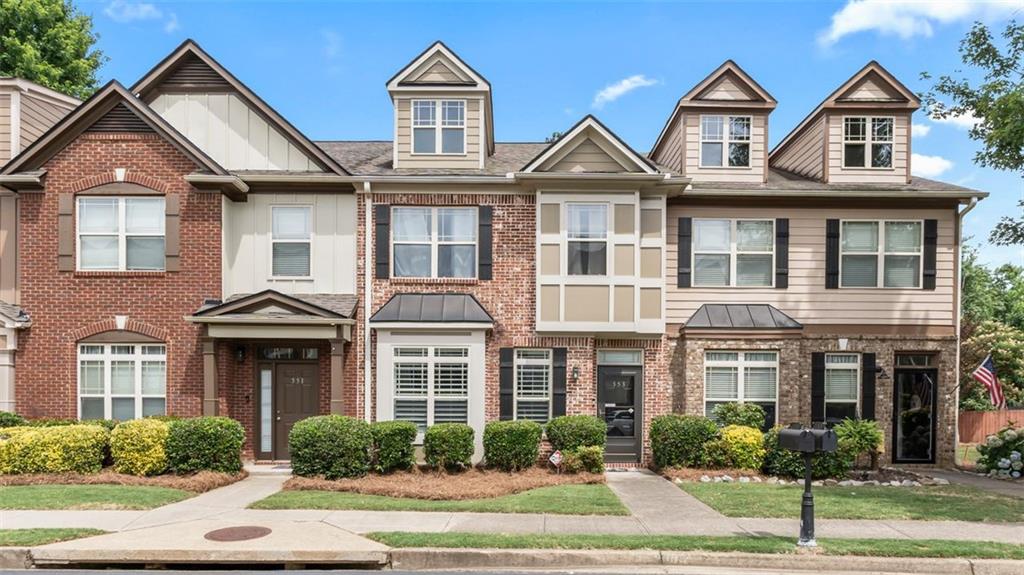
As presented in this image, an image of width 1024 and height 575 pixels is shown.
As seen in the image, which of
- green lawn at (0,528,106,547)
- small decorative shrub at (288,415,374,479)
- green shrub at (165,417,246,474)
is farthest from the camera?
green shrub at (165,417,246,474)

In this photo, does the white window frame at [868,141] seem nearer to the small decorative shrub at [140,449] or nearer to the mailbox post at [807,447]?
the mailbox post at [807,447]

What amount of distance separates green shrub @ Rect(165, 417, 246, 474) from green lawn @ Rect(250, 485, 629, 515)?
2.10m

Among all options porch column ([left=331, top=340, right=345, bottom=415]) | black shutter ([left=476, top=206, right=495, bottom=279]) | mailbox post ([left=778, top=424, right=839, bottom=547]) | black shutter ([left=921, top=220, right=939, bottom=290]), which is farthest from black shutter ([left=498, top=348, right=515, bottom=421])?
black shutter ([left=921, top=220, right=939, bottom=290])

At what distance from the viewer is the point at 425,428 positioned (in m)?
14.2

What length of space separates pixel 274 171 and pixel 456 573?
10555 millimetres

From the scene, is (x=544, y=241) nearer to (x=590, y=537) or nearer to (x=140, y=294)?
(x=590, y=537)

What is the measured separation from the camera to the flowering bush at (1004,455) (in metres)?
13.8

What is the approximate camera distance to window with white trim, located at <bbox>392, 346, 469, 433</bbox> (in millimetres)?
14273

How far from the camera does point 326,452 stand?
473 inches

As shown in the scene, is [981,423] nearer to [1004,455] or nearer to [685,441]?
[1004,455]

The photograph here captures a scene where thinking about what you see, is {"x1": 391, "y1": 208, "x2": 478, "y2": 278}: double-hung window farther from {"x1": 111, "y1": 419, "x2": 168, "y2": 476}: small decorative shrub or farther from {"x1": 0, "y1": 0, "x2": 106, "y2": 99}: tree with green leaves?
{"x1": 0, "y1": 0, "x2": 106, "y2": 99}: tree with green leaves

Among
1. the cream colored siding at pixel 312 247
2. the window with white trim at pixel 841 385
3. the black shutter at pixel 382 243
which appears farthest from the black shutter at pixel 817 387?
the cream colored siding at pixel 312 247

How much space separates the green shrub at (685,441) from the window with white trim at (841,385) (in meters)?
3.49

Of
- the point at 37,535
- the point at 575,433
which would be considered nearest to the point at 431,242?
the point at 575,433
